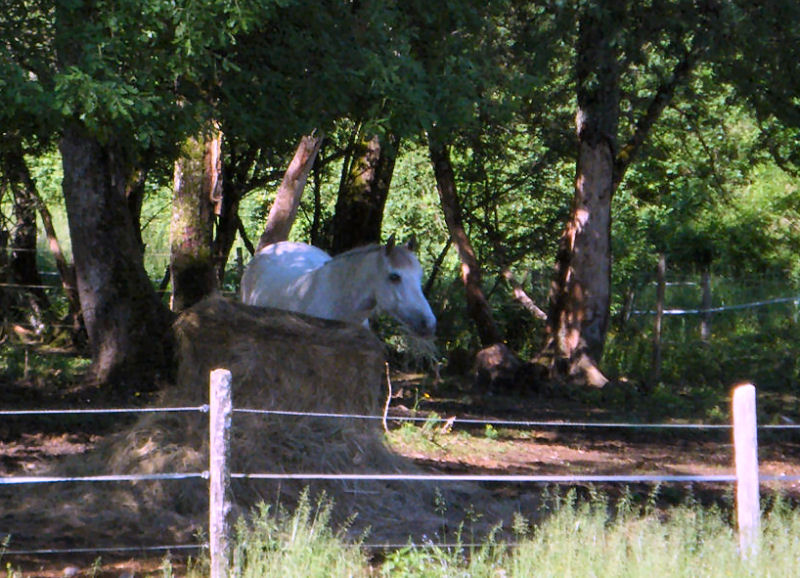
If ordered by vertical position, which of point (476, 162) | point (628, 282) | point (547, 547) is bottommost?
point (547, 547)

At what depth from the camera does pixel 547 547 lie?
5.34 meters

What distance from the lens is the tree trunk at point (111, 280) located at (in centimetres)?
952

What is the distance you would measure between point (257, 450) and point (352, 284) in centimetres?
330

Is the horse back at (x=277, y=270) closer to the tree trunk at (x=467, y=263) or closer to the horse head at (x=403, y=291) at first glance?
the horse head at (x=403, y=291)

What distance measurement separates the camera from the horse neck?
9.52 m

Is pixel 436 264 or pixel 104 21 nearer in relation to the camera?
pixel 104 21

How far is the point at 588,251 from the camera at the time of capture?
13.1 m

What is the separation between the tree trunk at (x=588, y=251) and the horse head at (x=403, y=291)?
414 centimetres

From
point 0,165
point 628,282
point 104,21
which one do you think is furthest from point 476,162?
point 104,21

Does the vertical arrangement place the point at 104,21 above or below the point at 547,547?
above

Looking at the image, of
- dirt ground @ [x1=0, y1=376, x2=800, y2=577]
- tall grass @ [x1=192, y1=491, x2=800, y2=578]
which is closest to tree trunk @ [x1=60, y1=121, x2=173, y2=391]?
dirt ground @ [x1=0, y1=376, x2=800, y2=577]

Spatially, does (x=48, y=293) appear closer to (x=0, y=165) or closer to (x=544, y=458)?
(x=0, y=165)

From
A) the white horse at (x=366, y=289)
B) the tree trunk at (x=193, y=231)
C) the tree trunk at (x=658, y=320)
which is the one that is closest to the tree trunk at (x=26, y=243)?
the tree trunk at (x=193, y=231)

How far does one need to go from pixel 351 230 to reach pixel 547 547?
990cm
